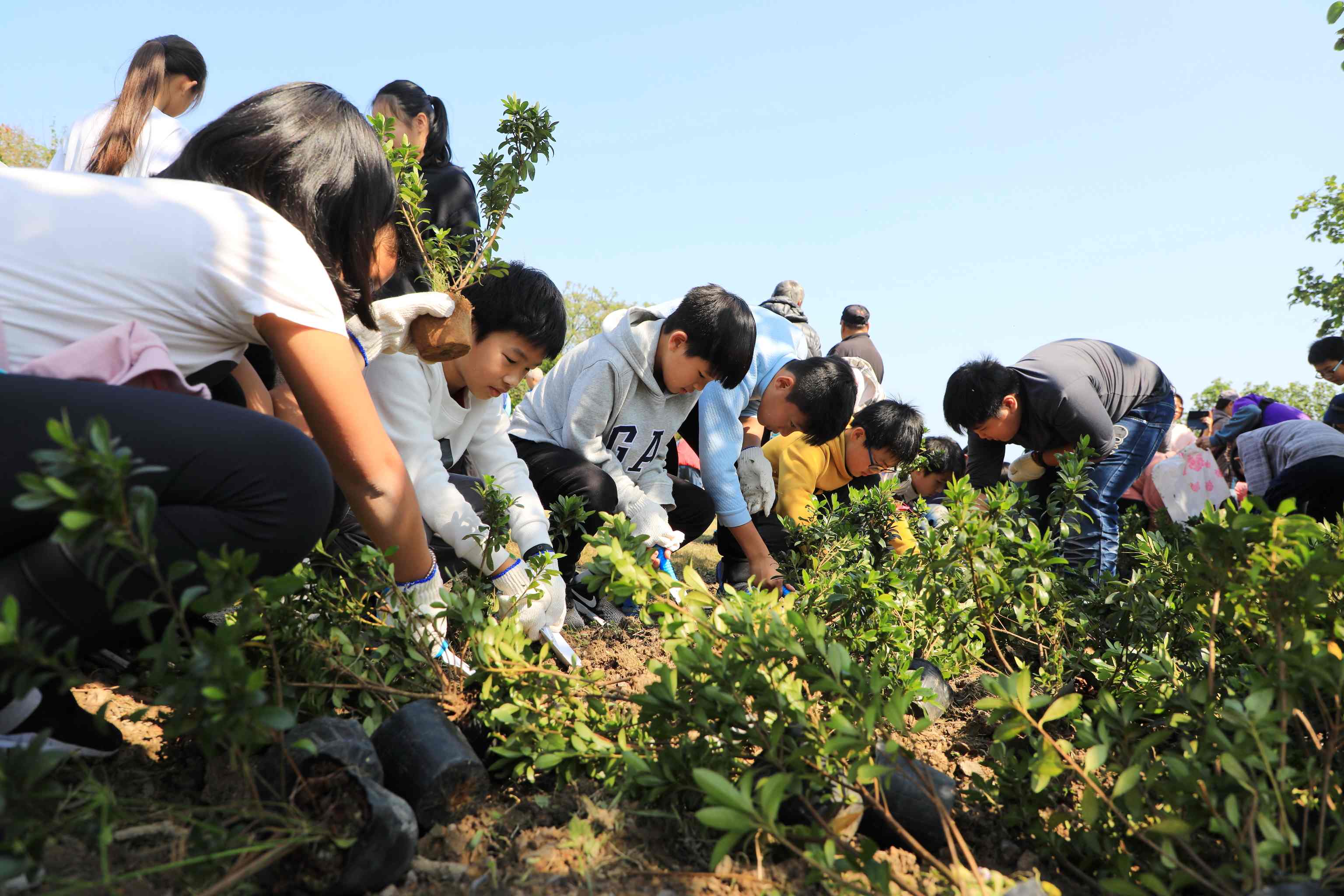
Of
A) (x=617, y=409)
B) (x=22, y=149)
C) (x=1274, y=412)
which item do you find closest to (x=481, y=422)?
(x=617, y=409)

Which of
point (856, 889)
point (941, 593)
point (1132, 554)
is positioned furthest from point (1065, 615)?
point (856, 889)

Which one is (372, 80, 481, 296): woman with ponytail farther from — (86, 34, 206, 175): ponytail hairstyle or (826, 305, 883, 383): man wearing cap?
(826, 305, 883, 383): man wearing cap

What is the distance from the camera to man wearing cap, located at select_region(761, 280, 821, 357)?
7.00 metres

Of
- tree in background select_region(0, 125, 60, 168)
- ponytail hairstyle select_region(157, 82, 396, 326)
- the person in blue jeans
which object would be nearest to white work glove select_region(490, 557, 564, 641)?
ponytail hairstyle select_region(157, 82, 396, 326)

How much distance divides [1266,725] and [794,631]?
0.77 metres

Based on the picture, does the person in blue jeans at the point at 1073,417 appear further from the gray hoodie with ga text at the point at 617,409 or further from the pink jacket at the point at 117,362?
the pink jacket at the point at 117,362

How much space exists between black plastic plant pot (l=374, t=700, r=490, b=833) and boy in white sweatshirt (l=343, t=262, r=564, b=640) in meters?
0.49

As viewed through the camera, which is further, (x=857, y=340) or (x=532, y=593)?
(x=857, y=340)

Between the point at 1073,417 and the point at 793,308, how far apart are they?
3.07m

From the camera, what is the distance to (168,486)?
61.4 inches

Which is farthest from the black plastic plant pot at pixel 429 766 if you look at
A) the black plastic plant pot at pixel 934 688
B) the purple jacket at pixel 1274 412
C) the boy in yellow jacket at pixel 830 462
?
the purple jacket at pixel 1274 412

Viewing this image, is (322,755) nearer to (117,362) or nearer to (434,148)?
(117,362)

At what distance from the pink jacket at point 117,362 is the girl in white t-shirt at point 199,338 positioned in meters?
0.06

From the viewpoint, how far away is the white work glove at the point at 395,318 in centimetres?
264
